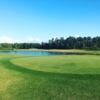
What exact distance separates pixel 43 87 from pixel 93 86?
3.26 meters

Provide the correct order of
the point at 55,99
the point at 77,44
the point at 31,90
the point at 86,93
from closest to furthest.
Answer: the point at 55,99 < the point at 86,93 < the point at 31,90 < the point at 77,44

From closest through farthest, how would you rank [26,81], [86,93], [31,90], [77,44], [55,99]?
[55,99], [86,93], [31,90], [26,81], [77,44]

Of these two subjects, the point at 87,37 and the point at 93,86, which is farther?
the point at 87,37

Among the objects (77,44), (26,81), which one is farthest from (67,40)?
(26,81)

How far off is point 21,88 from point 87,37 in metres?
113

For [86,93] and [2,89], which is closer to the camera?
[86,93]

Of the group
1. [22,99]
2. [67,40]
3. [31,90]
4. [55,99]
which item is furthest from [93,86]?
[67,40]

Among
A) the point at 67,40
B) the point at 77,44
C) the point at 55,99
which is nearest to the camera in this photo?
the point at 55,99

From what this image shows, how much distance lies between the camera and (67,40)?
125m

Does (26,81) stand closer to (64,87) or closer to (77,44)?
(64,87)

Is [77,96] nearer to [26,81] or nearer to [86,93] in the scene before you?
[86,93]

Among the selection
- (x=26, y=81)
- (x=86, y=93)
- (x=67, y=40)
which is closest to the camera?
(x=86, y=93)

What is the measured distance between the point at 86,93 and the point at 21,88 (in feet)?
13.7

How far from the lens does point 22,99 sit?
8.56m
